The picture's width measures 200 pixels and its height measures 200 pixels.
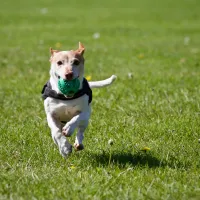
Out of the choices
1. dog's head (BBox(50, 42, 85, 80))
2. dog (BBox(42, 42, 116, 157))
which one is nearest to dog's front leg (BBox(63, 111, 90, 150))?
dog (BBox(42, 42, 116, 157))

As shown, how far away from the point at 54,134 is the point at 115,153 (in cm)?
61

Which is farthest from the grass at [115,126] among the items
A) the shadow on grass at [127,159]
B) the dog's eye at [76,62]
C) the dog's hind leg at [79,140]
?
the dog's eye at [76,62]

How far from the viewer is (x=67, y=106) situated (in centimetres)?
465

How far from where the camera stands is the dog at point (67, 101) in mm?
4484

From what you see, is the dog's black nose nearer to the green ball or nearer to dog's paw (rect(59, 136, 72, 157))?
the green ball

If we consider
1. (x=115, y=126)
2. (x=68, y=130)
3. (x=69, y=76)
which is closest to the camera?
(x=69, y=76)

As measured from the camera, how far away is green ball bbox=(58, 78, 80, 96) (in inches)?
174

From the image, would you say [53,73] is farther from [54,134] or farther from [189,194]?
[189,194]

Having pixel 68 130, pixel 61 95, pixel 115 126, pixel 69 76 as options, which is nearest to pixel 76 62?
pixel 69 76

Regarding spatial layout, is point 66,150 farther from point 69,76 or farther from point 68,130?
point 69,76

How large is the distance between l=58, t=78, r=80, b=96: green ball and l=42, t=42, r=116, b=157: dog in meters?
0.03

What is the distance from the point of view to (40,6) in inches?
1172

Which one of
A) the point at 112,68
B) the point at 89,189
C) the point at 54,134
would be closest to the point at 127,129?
the point at 54,134

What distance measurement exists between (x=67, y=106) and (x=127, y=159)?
705mm
